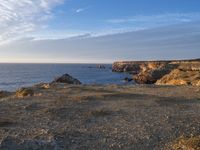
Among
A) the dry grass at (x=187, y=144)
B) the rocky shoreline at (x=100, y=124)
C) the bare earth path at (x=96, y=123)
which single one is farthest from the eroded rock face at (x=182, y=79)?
the dry grass at (x=187, y=144)

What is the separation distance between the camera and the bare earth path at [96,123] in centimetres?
1886

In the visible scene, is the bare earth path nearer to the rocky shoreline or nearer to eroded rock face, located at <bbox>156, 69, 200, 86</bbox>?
the rocky shoreline

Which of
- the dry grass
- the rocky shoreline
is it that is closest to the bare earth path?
the rocky shoreline

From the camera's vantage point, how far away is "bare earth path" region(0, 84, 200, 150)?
18859 mm

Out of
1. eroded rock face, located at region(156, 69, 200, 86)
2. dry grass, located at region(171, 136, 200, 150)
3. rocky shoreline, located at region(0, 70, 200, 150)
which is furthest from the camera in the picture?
eroded rock face, located at region(156, 69, 200, 86)

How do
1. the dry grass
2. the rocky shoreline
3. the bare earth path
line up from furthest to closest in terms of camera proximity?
the bare earth path
the rocky shoreline
the dry grass

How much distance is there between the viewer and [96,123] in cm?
2381

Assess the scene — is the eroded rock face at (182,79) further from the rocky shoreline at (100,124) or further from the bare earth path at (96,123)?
the bare earth path at (96,123)

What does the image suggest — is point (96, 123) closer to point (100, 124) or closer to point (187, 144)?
point (100, 124)

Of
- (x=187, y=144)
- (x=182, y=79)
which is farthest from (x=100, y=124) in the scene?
(x=182, y=79)

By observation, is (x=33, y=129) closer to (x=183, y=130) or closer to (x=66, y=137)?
(x=66, y=137)

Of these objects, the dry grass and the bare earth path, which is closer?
the dry grass

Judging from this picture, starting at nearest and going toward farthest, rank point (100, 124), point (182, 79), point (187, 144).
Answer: point (187, 144) < point (100, 124) < point (182, 79)

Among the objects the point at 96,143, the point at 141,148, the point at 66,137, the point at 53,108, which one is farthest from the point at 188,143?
the point at 53,108
